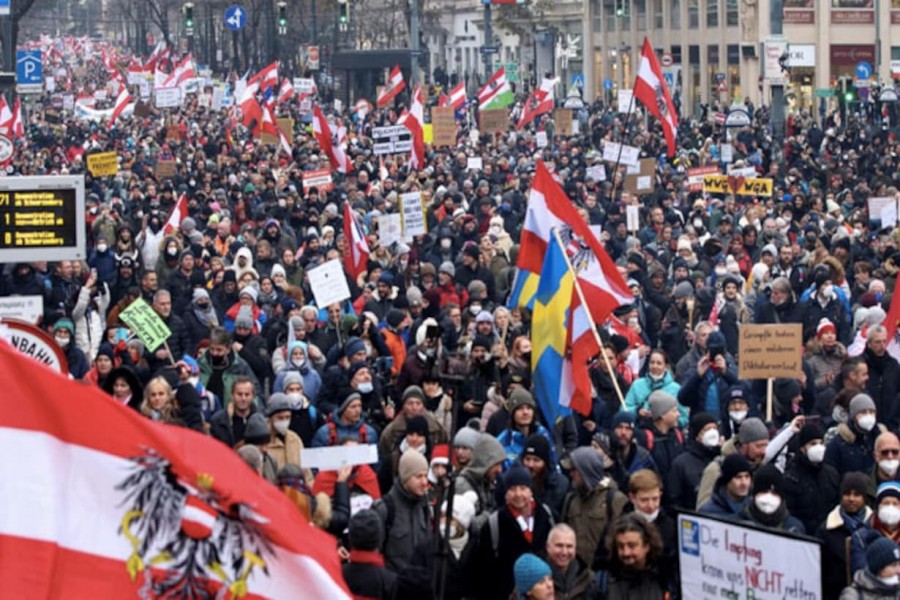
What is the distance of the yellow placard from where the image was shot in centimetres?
2361

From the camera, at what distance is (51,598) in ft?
16.6

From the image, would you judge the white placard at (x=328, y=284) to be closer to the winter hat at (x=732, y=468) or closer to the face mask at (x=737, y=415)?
the face mask at (x=737, y=415)

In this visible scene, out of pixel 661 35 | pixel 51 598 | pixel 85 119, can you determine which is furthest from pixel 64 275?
pixel 661 35

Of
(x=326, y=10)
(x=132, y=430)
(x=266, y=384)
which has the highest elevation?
(x=326, y=10)

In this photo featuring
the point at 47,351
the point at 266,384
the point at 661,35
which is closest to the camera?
the point at 47,351

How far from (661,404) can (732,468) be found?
1.75 m

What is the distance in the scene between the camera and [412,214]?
20.1 meters

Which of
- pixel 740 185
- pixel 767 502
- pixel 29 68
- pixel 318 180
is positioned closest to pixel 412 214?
pixel 740 185

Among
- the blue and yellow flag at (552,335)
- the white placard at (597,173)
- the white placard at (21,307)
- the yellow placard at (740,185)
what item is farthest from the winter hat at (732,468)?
the white placard at (597,173)

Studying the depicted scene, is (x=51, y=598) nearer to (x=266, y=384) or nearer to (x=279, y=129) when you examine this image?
(x=266, y=384)

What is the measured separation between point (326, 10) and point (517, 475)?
7778 centimetres

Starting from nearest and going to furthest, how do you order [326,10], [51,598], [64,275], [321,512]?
[51,598] < [321,512] < [64,275] < [326,10]

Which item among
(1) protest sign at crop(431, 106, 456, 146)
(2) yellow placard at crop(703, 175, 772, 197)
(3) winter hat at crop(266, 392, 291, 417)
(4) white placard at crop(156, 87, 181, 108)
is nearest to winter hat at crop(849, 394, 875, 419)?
(3) winter hat at crop(266, 392, 291, 417)

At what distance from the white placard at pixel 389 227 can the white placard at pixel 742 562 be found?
1284 cm
